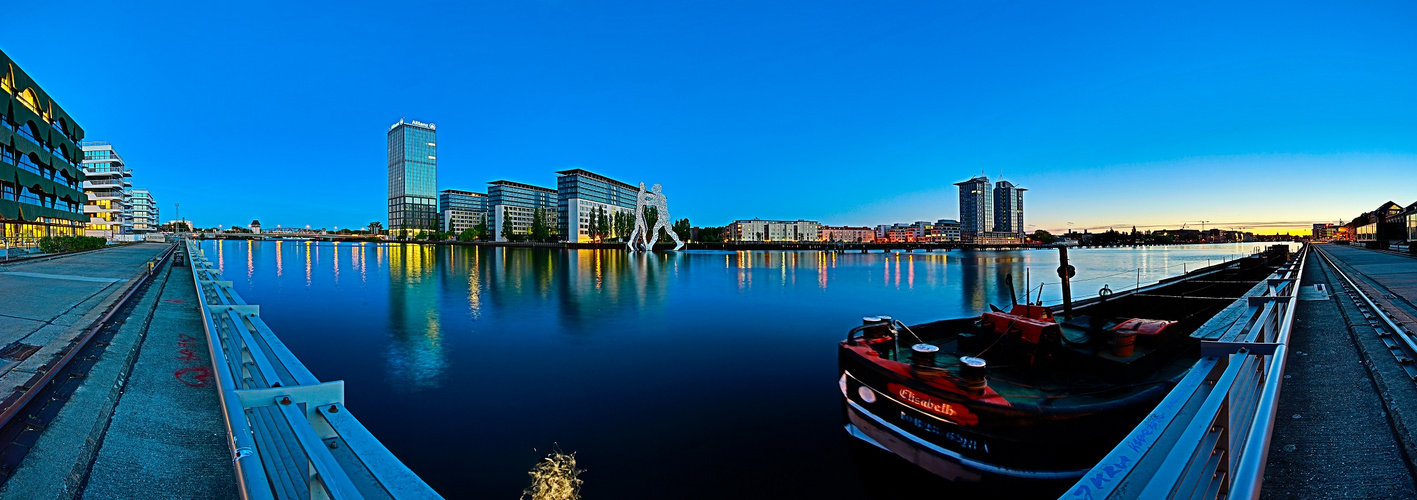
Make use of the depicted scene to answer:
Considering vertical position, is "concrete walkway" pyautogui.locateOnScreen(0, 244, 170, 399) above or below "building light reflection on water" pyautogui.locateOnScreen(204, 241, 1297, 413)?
above

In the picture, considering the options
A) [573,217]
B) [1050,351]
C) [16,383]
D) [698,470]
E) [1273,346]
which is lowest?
[698,470]

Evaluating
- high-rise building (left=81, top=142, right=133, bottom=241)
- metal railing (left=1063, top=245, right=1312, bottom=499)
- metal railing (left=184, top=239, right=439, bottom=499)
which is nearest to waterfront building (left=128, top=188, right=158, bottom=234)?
high-rise building (left=81, top=142, right=133, bottom=241)

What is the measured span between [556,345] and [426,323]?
797 cm

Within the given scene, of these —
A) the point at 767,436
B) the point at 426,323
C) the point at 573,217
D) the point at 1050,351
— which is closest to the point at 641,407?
the point at 767,436

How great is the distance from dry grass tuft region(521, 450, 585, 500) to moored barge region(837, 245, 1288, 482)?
192 inches

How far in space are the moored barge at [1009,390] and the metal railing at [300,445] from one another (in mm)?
7015

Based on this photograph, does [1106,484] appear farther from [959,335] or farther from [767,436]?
[959,335]

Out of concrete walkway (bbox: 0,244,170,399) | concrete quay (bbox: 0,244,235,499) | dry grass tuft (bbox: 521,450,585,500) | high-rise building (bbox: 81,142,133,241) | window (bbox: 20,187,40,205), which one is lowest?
dry grass tuft (bbox: 521,450,585,500)

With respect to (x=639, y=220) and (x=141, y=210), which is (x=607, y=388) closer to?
(x=639, y=220)

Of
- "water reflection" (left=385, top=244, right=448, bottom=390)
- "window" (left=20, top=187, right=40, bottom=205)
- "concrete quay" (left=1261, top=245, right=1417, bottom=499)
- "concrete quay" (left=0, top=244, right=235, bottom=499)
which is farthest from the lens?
"window" (left=20, top=187, right=40, bottom=205)

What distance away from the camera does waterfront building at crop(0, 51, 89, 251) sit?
139ft

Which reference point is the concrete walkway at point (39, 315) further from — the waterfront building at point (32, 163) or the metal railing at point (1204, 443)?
the waterfront building at point (32, 163)

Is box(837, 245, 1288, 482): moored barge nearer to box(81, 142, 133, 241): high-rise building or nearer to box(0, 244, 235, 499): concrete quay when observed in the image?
box(0, 244, 235, 499): concrete quay

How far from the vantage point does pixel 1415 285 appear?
39.8 ft
